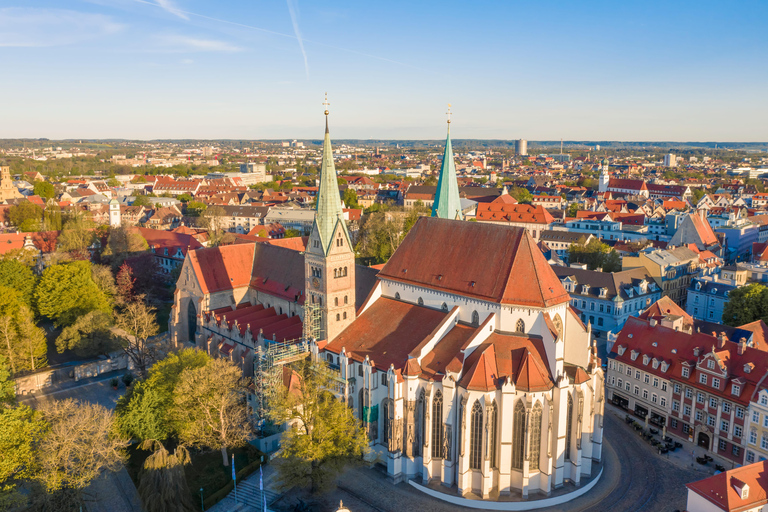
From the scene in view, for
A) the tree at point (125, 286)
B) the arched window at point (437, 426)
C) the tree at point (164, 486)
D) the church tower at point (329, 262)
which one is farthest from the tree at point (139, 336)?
the arched window at point (437, 426)

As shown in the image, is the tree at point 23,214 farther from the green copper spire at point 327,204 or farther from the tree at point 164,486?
the tree at point 164,486

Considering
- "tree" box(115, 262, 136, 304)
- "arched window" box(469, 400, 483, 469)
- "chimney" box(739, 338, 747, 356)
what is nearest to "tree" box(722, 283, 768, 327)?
"chimney" box(739, 338, 747, 356)

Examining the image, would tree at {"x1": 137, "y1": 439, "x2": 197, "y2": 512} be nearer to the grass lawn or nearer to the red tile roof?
the grass lawn

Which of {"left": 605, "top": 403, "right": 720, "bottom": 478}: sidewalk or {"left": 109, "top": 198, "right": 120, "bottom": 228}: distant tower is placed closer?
{"left": 605, "top": 403, "right": 720, "bottom": 478}: sidewalk

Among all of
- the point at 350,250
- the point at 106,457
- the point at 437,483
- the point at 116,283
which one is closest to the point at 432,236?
the point at 350,250

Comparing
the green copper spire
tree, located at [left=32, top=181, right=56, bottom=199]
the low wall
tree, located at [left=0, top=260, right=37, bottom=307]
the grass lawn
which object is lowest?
the grass lawn

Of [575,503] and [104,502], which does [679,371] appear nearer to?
[575,503]

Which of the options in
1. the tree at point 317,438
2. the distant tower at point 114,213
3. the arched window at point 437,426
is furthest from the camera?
the distant tower at point 114,213
